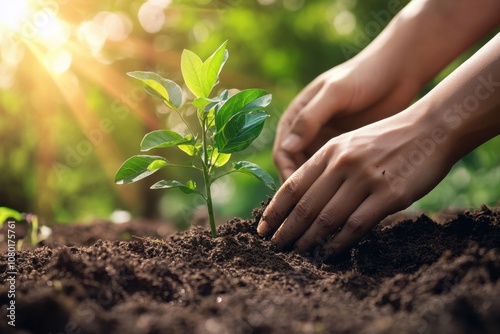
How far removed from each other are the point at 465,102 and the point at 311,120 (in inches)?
33.8

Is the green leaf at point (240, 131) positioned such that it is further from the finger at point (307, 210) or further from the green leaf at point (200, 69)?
the finger at point (307, 210)

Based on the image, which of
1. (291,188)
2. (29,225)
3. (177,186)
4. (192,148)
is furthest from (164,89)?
(29,225)

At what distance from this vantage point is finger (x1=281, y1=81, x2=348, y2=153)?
91.1 inches

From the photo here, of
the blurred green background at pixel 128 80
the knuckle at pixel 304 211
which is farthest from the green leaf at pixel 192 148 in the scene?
the blurred green background at pixel 128 80

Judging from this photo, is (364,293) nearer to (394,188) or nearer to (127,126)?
(394,188)

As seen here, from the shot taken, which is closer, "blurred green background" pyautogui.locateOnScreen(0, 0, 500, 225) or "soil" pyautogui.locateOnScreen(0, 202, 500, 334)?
"soil" pyautogui.locateOnScreen(0, 202, 500, 334)

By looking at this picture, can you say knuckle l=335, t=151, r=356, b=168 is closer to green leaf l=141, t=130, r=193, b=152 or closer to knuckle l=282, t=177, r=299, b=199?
knuckle l=282, t=177, r=299, b=199

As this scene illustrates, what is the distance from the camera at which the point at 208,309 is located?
1.10 metres

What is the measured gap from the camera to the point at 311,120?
7.57 feet

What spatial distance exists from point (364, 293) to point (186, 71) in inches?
35.2

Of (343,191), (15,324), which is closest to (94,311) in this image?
(15,324)

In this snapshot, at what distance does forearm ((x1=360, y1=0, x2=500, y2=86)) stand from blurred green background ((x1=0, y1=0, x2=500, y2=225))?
1.65m

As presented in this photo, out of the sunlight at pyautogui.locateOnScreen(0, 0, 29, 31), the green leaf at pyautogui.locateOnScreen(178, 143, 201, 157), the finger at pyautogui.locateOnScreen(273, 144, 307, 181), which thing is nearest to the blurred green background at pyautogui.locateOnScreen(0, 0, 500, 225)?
the sunlight at pyautogui.locateOnScreen(0, 0, 29, 31)

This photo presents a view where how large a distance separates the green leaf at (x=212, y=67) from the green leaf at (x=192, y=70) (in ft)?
0.04
